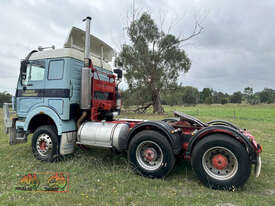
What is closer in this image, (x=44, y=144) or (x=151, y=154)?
(x=151, y=154)

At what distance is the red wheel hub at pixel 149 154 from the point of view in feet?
13.2

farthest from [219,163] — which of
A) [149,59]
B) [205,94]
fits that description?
[205,94]

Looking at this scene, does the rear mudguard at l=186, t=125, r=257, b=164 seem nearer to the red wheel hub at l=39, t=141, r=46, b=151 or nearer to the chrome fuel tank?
the chrome fuel tank

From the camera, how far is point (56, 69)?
506 cm

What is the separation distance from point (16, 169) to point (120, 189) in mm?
2881

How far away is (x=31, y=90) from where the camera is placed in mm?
5352

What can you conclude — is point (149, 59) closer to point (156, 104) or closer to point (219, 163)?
point (156, 104)

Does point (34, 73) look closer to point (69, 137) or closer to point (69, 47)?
point (69, 47)

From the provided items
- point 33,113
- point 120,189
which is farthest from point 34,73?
point 120,189

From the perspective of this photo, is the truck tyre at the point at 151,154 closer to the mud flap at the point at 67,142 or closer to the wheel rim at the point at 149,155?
the wheel rim at the point at 149,155

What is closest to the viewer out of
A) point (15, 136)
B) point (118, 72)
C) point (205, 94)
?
point (15, 136)

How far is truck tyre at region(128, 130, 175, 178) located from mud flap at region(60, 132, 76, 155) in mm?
1852

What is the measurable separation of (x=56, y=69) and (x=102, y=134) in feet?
7.35

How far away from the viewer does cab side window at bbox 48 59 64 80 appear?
16.4ft
